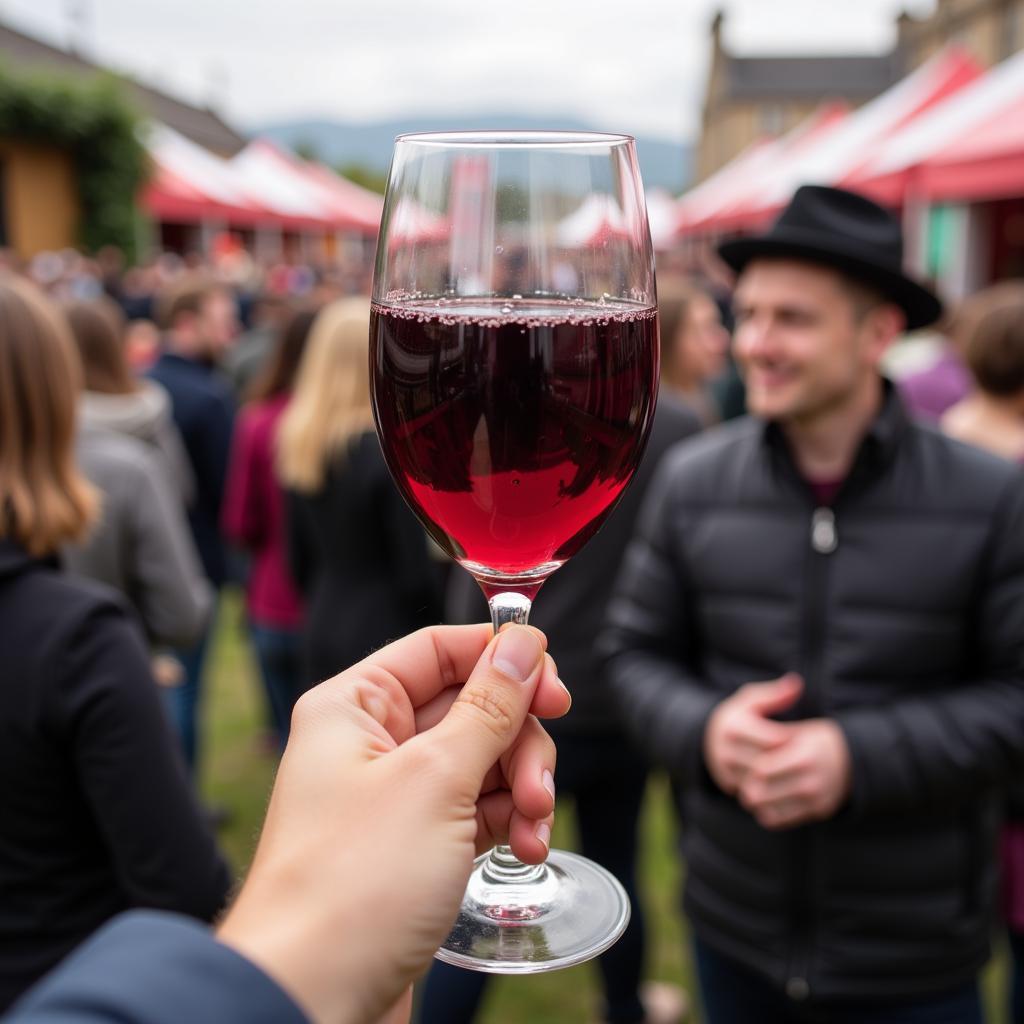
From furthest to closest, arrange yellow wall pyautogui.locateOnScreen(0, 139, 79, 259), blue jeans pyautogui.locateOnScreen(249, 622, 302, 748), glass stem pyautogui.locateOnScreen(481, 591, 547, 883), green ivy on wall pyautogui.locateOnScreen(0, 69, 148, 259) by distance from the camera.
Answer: yellow wall pyautogui.locateOnScreen(0, 139, 79, 259)
green ivy on wall pyautogui.locateOnScreen(0, 69, 148, 259)
blue jeans pyautogui.locateOnScreen(249, 622, 302, 748)
glass stem pyautogui.locateOnScreen(481, 591, 547, 883)

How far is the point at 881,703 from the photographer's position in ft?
7.70

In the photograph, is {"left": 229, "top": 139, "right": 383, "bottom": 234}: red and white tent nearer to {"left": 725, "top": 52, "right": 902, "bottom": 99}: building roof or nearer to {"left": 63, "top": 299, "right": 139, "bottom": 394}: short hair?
{"left": 63, "top": 299, "right": 139, "bottom": 394}: short hair

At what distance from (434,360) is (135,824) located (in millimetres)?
1294

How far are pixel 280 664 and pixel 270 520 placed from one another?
0.64 meters

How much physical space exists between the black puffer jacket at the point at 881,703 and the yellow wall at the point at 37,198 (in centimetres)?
2088

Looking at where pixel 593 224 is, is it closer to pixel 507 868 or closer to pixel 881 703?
pixel 507 868

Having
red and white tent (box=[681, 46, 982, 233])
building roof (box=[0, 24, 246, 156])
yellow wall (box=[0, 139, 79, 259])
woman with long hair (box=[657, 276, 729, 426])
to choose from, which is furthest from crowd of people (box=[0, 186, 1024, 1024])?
building roof (box=[0, 24, 246, 156])

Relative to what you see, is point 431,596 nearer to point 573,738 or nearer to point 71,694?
point 573,738

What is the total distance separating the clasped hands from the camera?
2.21 m

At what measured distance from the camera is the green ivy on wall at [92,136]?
64.5 ft

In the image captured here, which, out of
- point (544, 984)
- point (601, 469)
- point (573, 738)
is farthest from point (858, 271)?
point (544, 984)

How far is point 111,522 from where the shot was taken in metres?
3.30

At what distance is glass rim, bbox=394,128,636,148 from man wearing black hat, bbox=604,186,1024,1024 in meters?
1.51

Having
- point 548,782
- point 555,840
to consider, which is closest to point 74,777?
point 548,782
